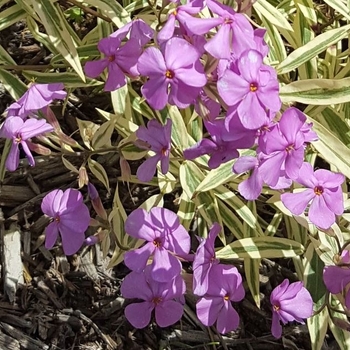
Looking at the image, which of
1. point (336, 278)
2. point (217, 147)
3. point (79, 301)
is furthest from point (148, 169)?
point (79, 301)

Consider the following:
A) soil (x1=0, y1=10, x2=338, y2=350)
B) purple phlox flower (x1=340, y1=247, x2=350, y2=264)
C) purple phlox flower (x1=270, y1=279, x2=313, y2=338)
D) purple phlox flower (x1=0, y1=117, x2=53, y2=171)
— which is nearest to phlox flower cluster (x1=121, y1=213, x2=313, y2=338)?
purple phlox flower (x1=270, y1=279, x2=313, y2=338)

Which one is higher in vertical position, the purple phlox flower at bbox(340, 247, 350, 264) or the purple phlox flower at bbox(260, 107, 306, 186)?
the purple phlox flower at bbox(260, 107, 306, 186)

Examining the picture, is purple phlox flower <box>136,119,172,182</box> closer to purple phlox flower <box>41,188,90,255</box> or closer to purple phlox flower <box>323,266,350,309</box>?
purple phlox flower <box>41,188,90,255</box>

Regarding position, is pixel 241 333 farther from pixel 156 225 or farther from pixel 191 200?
pixel 156 225

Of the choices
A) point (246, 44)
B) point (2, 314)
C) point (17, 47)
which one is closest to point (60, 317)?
point (2, 314)

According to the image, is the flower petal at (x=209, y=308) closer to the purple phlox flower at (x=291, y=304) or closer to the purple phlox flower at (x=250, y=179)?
the purple phlox flower at (x=291, y=304)
